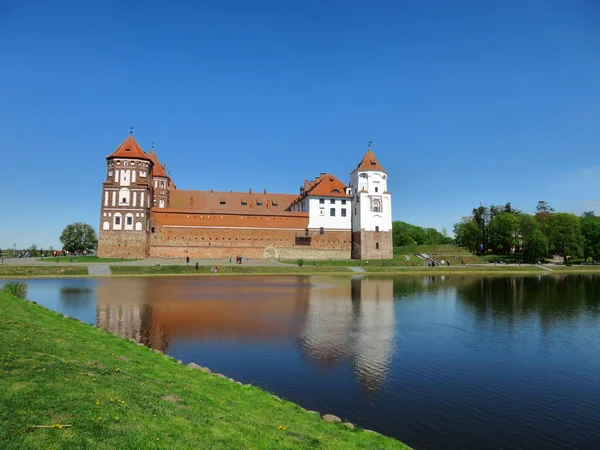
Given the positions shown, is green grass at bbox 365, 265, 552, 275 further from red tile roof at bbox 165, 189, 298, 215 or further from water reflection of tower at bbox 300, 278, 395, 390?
water reflection of tower at bbox 300, 278, 395, 390

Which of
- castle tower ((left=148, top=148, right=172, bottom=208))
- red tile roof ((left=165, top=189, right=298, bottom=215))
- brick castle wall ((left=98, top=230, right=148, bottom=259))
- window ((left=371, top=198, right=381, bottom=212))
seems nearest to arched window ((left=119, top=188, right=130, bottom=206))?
brick castle wall ((left=98, top=230, right=148, bottom=259))

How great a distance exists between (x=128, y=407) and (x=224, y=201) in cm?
5664

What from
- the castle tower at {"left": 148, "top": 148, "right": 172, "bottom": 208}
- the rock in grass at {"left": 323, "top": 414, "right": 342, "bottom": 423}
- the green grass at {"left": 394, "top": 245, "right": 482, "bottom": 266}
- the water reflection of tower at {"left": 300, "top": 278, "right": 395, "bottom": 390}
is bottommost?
the rock in grass at {"left": 323, "top": 414, "right": 342, "bottom": 423}

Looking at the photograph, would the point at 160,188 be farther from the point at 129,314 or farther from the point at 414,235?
the point at 414,235

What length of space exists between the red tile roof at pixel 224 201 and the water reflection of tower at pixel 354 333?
116ft

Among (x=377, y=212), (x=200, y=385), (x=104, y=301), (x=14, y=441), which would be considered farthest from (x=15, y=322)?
(x=377, y=212)

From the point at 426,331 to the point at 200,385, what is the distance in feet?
34.8

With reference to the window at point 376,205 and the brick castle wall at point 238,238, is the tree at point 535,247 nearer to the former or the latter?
the window at point 376,205

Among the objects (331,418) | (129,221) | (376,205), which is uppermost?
(376,205)

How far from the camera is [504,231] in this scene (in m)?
84.1

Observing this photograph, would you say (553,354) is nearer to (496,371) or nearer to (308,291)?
A: (496,371)

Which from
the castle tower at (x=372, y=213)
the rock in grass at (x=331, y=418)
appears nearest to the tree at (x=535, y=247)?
the castle tower at (x=372, y=213)

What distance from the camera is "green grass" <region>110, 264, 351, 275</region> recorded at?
132 ft

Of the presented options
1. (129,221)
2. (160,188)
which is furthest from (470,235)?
(129,221)
